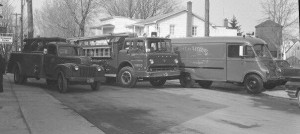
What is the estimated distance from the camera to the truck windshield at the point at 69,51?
1781 centimetres

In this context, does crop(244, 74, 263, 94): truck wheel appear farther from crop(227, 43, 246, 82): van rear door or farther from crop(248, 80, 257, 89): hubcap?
crop(227, 43, 246, 82): van rear door

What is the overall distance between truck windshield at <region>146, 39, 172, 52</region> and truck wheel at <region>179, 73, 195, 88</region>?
1612 millimetres

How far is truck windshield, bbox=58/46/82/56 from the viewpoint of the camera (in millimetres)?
17812

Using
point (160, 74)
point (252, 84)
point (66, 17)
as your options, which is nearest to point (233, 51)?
point (252, 84)

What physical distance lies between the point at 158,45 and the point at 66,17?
53.7 meters

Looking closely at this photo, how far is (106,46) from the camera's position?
67.0ft

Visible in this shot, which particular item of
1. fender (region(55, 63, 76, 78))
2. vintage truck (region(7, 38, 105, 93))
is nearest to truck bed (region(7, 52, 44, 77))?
vintage truck (region(7, 38, 105, 93))

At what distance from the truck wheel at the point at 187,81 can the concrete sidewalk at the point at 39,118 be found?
27.1 feet

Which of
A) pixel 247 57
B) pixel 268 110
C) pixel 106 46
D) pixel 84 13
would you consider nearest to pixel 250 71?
pixel 247 57

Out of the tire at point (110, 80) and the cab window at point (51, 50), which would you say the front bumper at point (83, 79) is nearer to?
the cab window at point (51, 50)

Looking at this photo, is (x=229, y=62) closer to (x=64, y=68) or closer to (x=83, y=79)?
(x=83, y=79)

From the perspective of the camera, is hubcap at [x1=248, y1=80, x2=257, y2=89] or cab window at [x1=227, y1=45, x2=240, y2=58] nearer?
hubcap at [x1=248, y1=80, x2=257, y2=89]

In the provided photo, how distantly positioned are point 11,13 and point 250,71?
63.0 metres

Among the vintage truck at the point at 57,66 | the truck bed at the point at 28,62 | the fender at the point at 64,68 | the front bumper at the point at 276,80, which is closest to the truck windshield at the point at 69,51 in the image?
the vintage truck at the point at 57,66
